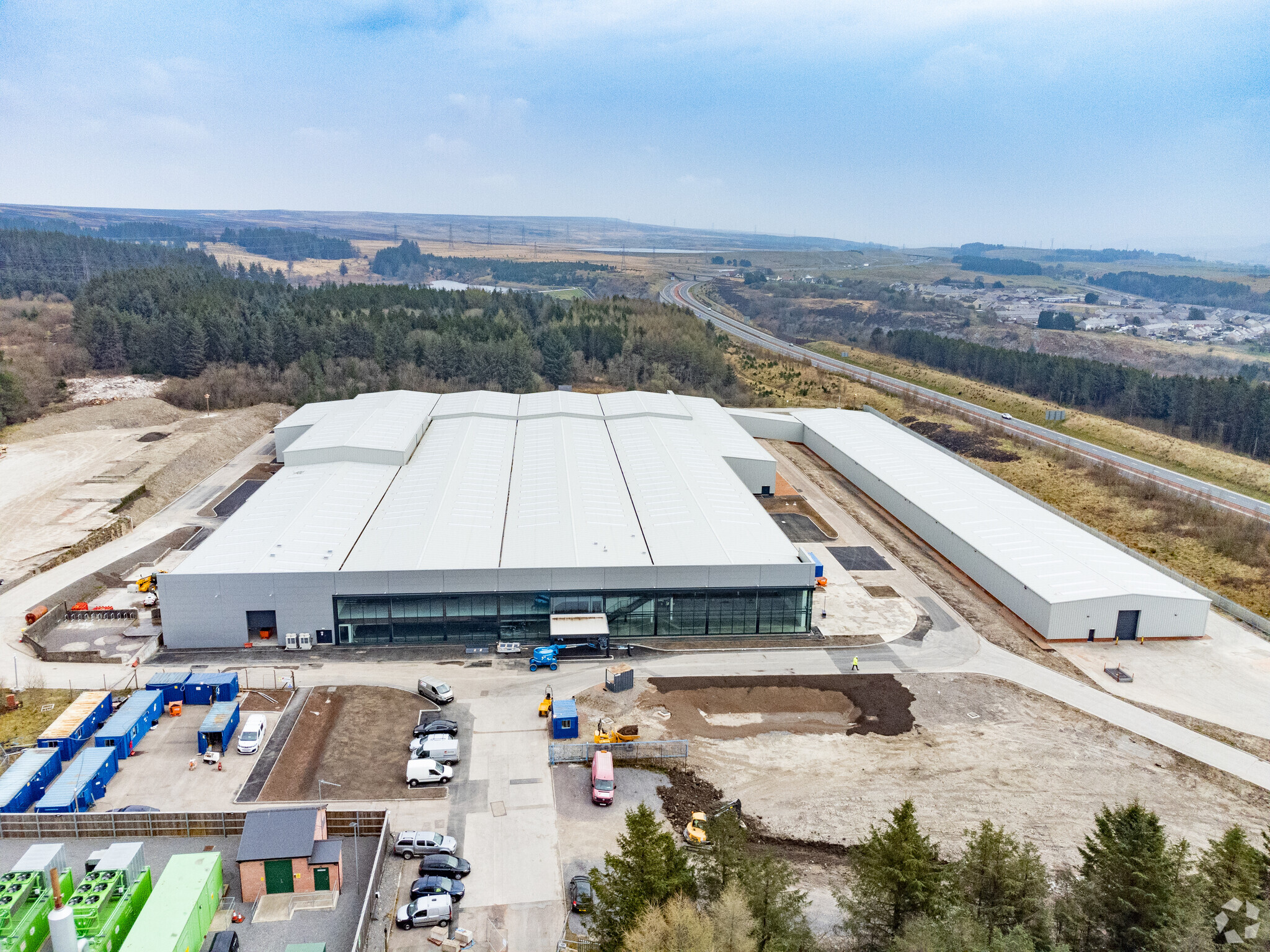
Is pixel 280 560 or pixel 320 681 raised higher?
pixel 280 560

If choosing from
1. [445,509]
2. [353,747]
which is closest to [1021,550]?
[445,509]

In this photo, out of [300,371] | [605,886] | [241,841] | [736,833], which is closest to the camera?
[605,886]

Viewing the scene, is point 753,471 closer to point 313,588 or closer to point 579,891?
point 313,588

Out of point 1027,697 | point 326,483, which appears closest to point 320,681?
point 326,483

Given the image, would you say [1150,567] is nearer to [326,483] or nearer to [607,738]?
[607,738]

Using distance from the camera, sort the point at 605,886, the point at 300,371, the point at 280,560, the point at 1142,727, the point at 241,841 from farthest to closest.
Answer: the point at 300,371 < the point at 280,560 < the point at 1142,727 < the point at 241,841 < the point at 605,886

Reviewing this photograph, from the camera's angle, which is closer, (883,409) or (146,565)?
(146,565)

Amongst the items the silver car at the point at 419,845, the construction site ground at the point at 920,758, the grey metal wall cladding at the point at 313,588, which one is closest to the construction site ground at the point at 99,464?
the grey metal wall cladding at the point at 313,588
